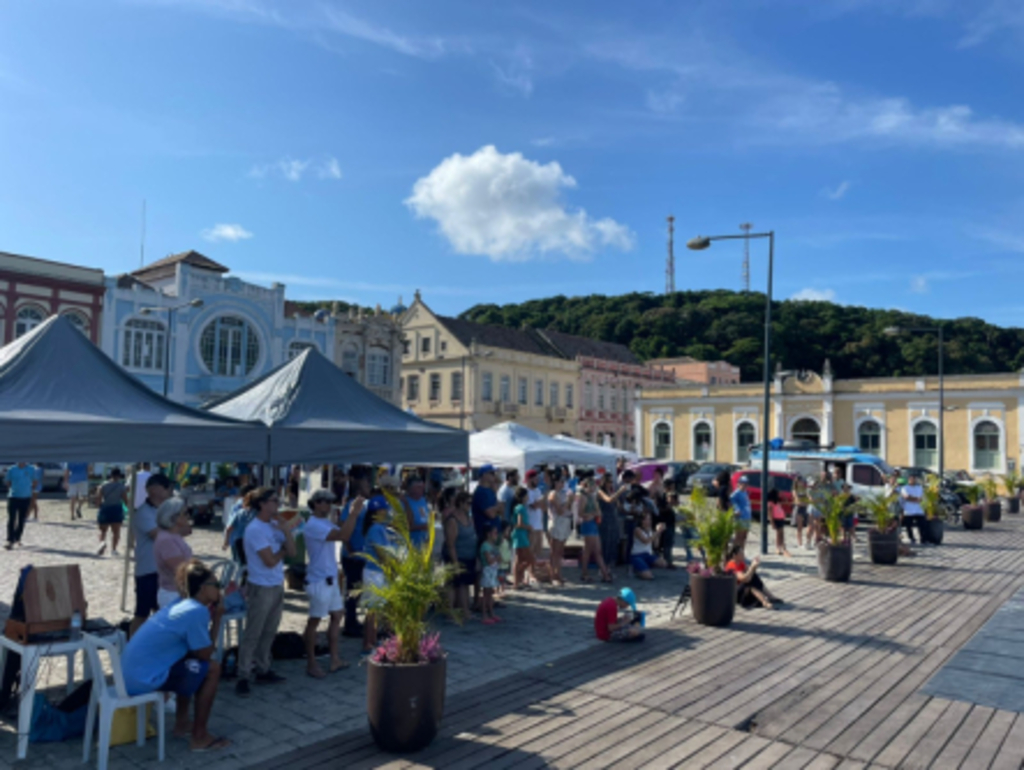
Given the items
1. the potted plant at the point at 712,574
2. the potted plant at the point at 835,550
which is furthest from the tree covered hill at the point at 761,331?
the potted plant at the point at 712,574

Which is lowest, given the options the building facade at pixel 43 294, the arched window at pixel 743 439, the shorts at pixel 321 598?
the shorts at pixel 321 598

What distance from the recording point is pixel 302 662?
24.6 feet

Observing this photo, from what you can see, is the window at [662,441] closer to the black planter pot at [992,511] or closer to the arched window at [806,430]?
the arched window at [806,430]

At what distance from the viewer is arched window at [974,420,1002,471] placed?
41.8 metres

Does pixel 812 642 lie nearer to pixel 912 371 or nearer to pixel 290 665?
pixel 290 665

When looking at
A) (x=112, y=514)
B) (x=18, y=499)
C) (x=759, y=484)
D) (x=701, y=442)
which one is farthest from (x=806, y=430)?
(x=18, y=499)

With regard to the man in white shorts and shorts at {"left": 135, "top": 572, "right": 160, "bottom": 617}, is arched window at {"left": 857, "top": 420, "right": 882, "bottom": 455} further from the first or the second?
shorts at {"left": 135, "top": 572, "right": 160, "bottom": 617}

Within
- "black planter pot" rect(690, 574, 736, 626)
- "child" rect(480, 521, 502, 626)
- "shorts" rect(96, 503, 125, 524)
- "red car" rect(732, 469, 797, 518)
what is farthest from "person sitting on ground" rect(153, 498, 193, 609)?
"red car" rect(732, 469, 797, 518)

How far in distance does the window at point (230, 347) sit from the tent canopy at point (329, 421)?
94.1ft

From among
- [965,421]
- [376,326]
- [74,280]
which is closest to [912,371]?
[965,421]

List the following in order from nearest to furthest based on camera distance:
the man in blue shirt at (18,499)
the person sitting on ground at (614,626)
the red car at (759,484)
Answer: the person sitting on ground at (614,626) → the man in blue shirt at (18,499) → the red car at (759,484)

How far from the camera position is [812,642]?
8.51 m

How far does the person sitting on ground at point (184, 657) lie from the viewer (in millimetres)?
5141

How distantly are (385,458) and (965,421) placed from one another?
142 feet
